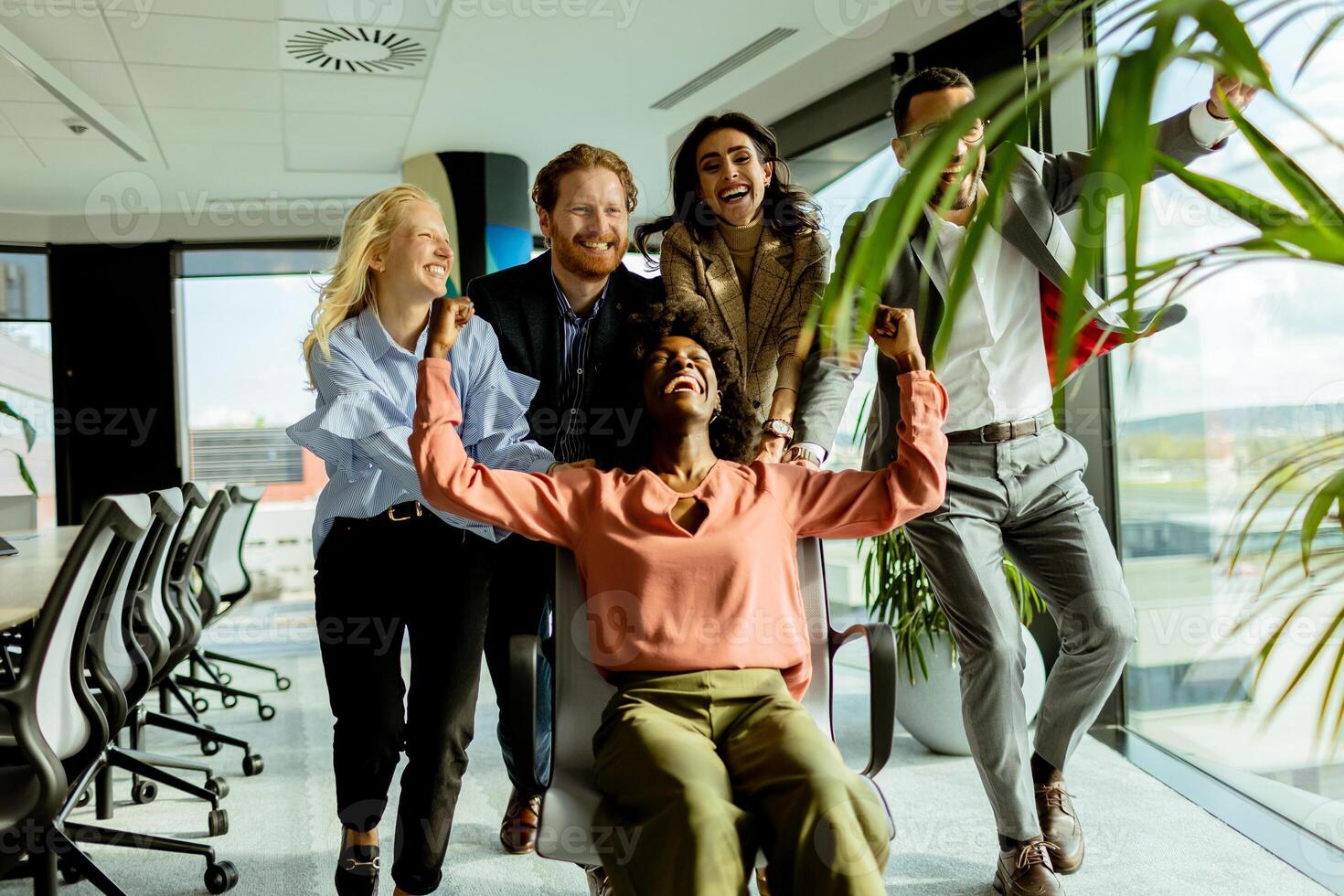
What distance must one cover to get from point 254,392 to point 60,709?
239 inches

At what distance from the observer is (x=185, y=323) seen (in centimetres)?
775

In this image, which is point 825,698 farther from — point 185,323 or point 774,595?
point 185,323

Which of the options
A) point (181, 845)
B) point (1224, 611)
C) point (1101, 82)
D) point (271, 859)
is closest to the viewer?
point (181, 845)

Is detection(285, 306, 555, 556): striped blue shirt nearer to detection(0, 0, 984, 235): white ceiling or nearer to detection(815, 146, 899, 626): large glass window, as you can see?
detection(815, 146, 899, 626): large glass window

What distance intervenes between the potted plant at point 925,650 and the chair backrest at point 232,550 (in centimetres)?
280

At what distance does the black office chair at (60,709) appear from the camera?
1945 millimetres

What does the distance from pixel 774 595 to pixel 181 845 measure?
167 cm

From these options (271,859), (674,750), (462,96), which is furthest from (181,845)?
(462,96)

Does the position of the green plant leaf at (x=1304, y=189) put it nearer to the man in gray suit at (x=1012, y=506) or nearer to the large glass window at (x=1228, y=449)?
the man in gray suit at (x=1012, y=506)

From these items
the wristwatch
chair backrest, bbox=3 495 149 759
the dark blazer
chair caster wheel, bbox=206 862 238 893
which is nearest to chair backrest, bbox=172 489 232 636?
chair caster wheel, bbox=206 862 238 893

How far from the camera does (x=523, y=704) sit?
180 cm

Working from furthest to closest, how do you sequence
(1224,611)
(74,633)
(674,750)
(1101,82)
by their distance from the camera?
(1101,82)
(1224,611)
(74,633)
(674,750)

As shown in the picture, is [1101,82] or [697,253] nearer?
[697,253]

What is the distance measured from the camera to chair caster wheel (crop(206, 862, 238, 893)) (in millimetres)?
2633
